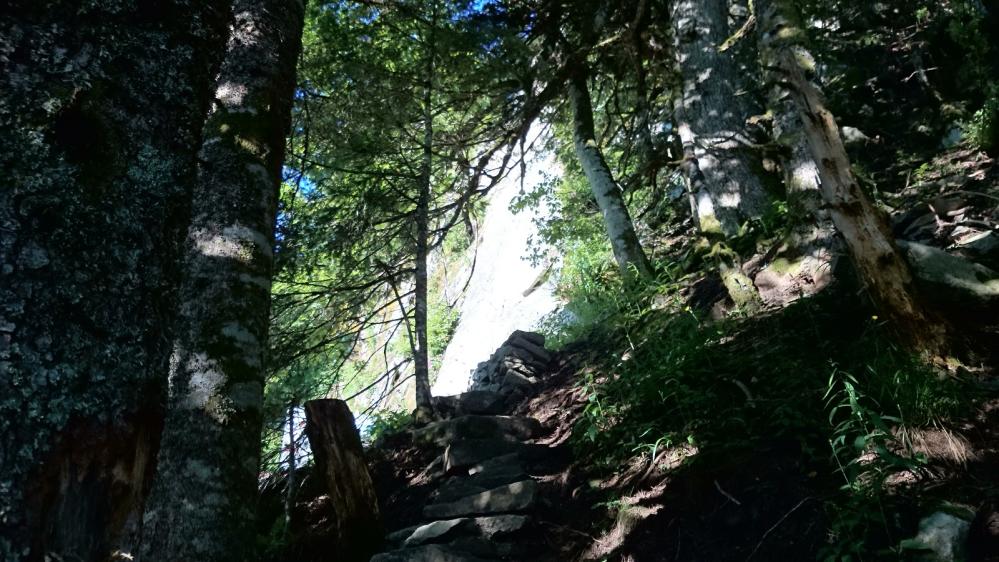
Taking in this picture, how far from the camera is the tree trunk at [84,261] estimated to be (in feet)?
3.04

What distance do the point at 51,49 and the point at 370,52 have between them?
7.32 m

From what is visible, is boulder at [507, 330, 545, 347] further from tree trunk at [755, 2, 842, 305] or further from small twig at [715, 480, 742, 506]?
small twig at [715, 480, 742, 506]

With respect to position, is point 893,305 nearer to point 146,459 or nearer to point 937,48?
point 146,459

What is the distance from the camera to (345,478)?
5.21 meters

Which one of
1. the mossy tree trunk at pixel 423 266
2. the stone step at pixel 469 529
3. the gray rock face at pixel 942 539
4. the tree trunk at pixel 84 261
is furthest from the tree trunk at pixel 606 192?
the tree trunk at pixel 84 261

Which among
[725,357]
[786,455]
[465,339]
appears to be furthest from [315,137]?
[465,339]

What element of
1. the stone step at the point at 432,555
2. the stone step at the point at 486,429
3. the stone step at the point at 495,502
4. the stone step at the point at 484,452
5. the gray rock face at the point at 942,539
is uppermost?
A: the stone step at the point at 486,429

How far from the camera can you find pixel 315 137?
24.5 ft

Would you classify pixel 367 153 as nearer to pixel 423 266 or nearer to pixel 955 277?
pixel 423 266

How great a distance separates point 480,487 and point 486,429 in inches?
44.8

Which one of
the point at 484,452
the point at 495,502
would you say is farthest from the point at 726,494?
the point at 484,452

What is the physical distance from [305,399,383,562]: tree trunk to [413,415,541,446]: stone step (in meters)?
1.45

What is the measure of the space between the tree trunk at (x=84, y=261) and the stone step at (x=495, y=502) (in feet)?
13.6

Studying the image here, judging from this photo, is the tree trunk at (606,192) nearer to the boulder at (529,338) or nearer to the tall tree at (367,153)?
the tall tree at (367,153)
